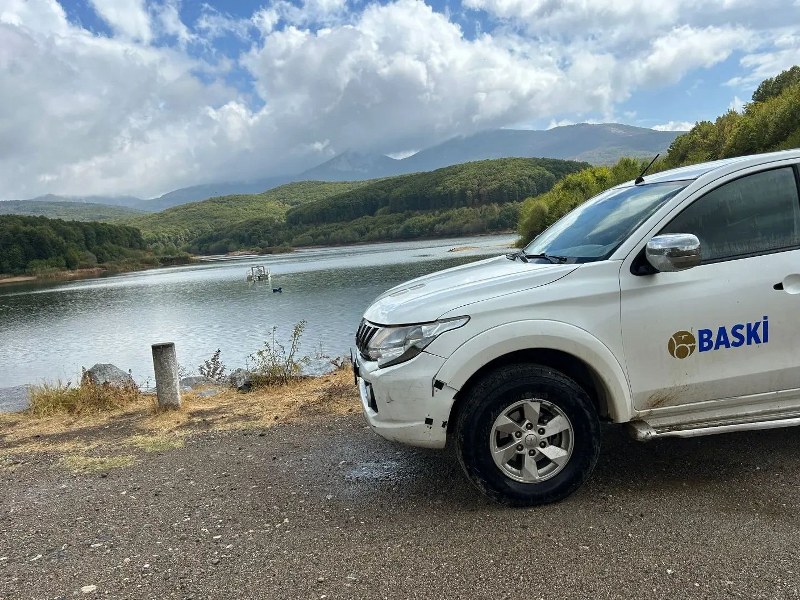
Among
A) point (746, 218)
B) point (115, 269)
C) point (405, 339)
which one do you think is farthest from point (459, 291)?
→ point (115, 269)

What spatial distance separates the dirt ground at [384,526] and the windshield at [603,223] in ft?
5.03

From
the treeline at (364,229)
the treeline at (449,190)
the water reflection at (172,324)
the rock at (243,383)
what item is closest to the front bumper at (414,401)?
the rock at (243,383)

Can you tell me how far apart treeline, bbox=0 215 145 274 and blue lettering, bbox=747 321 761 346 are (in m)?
126

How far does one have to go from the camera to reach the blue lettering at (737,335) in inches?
142

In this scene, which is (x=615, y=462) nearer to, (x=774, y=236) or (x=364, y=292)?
(x=774, y=236)

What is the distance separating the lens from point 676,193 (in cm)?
383

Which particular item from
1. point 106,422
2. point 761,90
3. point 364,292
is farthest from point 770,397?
point 761,90

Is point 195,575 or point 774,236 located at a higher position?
point 774,236

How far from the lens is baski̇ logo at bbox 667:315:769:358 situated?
141 inches

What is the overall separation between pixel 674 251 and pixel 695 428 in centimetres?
110

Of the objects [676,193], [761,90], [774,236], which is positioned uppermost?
[761,90]

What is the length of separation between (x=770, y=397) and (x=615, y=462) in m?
1.09

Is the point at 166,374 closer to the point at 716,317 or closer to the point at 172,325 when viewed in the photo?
the point at 716,317

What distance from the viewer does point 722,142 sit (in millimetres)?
58438
